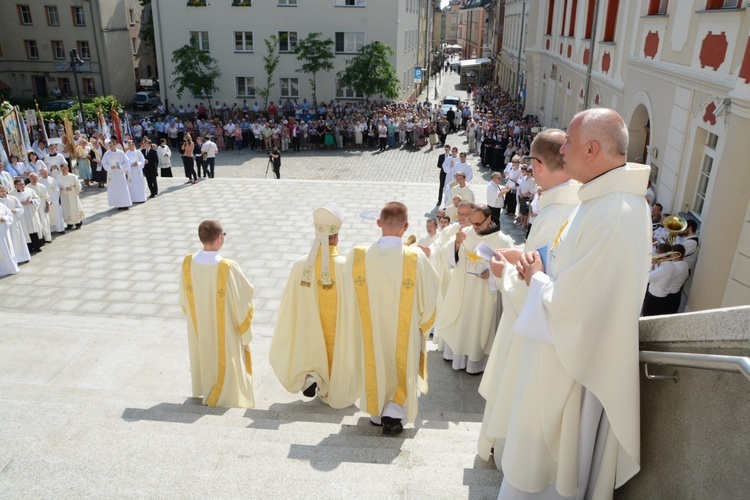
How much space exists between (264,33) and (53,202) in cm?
2297

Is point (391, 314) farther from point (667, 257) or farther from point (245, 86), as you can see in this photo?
point (245, 86)

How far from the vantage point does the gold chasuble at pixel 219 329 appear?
5.46m

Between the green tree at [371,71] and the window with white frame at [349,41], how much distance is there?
1952 millimetres

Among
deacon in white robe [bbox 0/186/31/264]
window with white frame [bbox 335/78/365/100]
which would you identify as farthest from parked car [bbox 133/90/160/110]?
deacon in white robe [bbox 0/186/31/264]

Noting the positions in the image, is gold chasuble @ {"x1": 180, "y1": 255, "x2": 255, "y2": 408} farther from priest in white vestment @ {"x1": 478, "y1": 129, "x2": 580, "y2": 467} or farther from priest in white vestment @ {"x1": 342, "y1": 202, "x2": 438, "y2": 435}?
priest in white vestment @ {"x1": 478, "y1": 129, "x2": 580, "y2": 467}

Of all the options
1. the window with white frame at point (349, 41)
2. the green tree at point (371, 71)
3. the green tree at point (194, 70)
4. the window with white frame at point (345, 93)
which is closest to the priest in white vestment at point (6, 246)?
the green tree at point (371, 71)

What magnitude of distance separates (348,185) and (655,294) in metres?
10.6

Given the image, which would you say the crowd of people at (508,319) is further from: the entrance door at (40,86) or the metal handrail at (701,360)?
the entrance door at (40,86)

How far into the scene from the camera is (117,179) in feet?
48.5

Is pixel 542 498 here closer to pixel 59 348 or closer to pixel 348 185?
pixel 59 348

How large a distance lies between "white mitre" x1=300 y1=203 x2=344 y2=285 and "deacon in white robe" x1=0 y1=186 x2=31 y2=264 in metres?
7.89

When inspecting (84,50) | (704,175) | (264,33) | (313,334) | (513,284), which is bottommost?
(313,334)

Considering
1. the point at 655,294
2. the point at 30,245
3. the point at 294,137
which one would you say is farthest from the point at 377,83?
the point at 655,294

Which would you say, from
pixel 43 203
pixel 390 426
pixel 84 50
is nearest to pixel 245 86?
pixel 84 50
